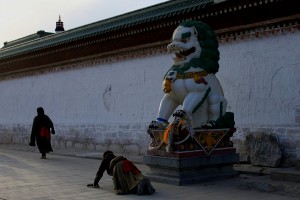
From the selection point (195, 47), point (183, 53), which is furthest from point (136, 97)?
point (195, 47)

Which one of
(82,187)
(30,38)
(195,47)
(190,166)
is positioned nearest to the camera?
(82,187)

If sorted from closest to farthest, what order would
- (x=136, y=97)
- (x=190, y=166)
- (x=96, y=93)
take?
(x=190, y=166) → (x=136, y=97) → (x=96, y=93)

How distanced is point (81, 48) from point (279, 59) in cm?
776

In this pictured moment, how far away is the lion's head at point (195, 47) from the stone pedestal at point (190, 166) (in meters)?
1.68

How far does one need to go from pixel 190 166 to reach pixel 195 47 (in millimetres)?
2338

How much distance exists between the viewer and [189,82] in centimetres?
841

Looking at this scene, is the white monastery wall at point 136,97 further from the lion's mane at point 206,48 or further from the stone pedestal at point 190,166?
the lion's mane at point 206,48

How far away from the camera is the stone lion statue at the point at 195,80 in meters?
8.42

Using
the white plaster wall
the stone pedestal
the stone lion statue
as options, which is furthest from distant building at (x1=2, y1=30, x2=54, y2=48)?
the stone pedestal

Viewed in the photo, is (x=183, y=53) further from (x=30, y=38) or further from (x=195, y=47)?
(x=30, y=38)

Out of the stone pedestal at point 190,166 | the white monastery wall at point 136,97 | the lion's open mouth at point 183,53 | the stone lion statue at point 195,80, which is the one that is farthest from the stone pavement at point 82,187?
the lion's open mouth at point 183,53

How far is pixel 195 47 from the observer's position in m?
8.71

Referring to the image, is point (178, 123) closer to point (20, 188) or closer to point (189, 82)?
point (189, 82)

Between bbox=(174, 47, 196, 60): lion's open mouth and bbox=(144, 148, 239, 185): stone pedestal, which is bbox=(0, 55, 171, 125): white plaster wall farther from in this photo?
bbox=(144, 148, 239, 185): stone pedestal
